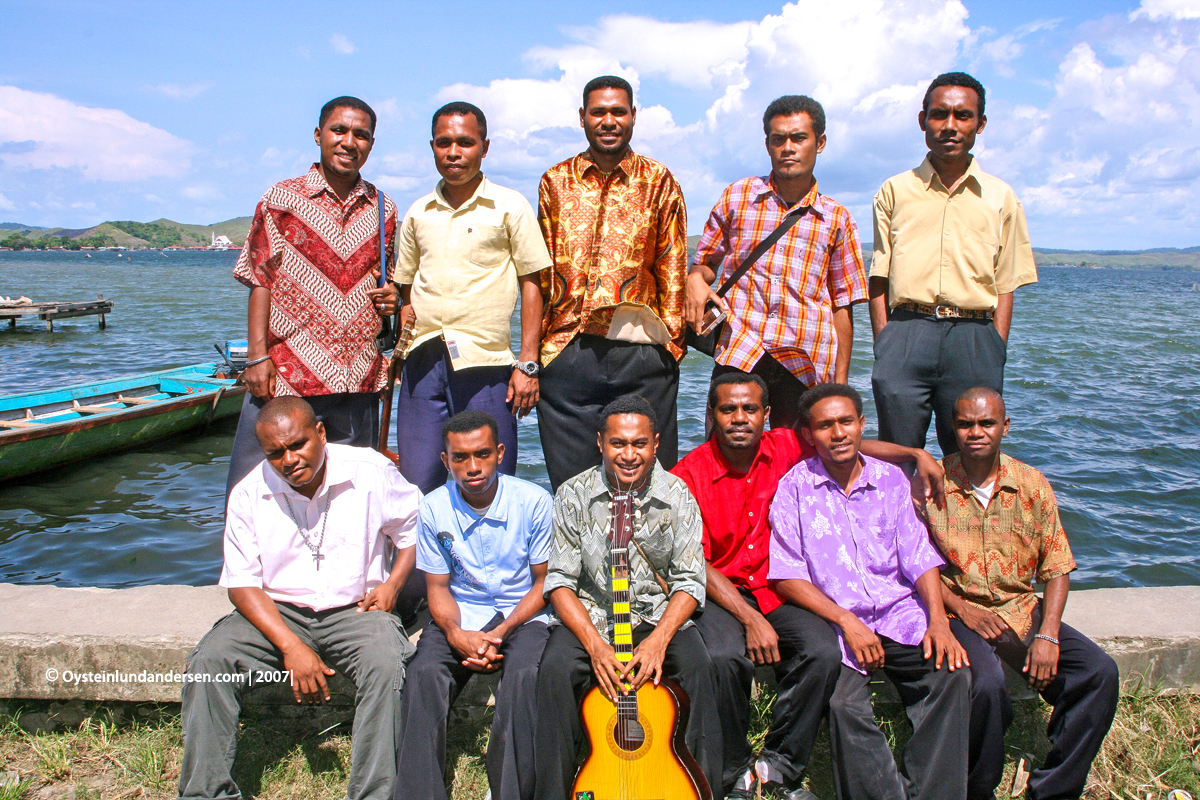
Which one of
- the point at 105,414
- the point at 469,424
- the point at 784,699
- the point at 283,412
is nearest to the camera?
the point at 784,699

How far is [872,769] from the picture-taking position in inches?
121

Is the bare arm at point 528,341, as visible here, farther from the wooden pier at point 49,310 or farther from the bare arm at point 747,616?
the wooden pier at point 49,310

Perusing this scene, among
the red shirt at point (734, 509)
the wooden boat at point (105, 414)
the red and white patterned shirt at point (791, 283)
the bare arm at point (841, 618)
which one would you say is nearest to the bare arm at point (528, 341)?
the red shirt at point (734, 509)

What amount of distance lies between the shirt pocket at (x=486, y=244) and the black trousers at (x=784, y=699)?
2041 mm

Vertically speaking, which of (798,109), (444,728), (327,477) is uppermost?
(798,109)

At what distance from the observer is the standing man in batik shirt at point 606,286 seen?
157 inches

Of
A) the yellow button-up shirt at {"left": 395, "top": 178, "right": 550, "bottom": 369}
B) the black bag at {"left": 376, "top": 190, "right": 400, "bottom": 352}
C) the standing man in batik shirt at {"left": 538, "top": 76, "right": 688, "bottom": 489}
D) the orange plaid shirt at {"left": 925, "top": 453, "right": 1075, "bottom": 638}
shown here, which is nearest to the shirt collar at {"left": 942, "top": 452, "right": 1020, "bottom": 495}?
the orange plaid shirt at {"left": 925, "top": 453, "right": 1075, "bottom": 638}

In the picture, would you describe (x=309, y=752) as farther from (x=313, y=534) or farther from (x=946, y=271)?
(x=946, y=271)

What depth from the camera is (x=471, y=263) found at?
154 inches

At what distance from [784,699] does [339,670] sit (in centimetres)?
189

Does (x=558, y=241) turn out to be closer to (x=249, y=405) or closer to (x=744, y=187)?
(x=744, y=187)

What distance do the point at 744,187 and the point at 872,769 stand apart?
2776 mm

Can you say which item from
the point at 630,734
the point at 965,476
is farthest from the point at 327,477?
the point at 965,476

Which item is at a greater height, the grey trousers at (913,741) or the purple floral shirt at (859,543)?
the purple floral shirt at (859,543)
